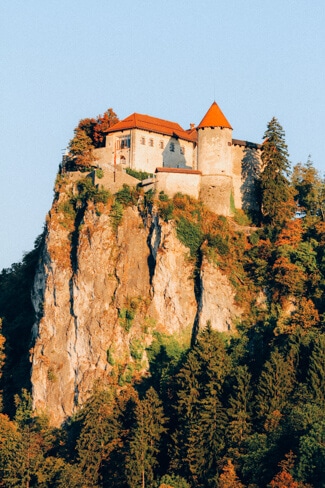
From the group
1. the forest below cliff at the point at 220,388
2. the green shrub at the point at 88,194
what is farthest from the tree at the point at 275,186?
the green shrub at the point at 88,194

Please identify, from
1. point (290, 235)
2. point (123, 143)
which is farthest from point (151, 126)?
point (290, 235)

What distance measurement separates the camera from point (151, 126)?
80.6 meters

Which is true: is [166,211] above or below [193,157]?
below

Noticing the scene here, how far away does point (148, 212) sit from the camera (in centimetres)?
7475

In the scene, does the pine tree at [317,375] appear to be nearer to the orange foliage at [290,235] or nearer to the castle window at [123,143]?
the orange foliage at [290,235]

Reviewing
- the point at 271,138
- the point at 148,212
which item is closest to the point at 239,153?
the point at 271,138

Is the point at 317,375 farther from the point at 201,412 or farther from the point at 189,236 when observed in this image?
the point at 189,236

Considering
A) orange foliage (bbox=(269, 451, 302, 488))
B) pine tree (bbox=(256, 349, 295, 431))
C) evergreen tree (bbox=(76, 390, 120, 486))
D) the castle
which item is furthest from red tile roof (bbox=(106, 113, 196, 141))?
orange foliage (bbox=(269, 451, 302, 488))

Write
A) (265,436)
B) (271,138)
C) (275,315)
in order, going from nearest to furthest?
(265,436) → (275,315) → (271,138)

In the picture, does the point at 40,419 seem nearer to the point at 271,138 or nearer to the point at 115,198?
the point at 115,198

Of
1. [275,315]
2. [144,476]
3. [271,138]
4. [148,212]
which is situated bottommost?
[144,476]

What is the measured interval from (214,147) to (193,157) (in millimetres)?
4508

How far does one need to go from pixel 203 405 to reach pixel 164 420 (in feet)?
7.34

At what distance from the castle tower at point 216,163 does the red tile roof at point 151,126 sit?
11.7 ft
